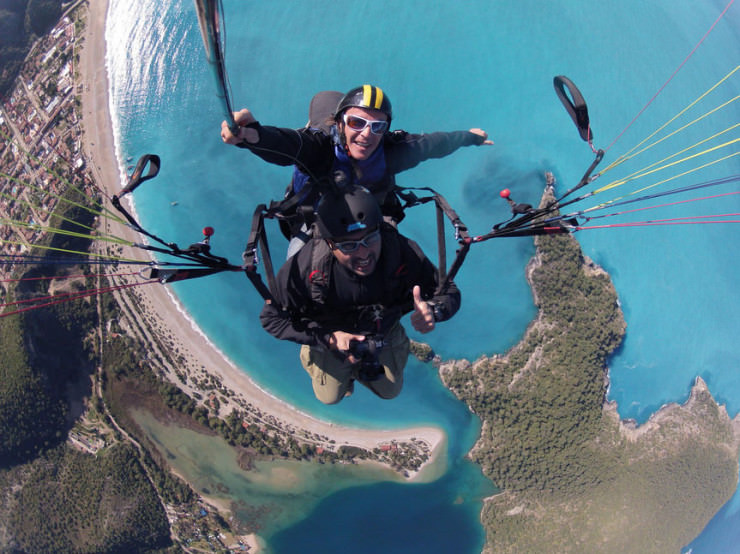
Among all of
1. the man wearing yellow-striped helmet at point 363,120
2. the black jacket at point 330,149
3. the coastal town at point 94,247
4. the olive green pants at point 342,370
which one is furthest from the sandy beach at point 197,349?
the man wearing yellow-striped helmet at point 363,120

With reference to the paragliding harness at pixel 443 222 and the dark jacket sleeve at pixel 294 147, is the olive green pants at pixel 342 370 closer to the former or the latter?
the paragliding harness at pixel 443 222

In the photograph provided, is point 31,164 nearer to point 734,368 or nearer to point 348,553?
point 348,553

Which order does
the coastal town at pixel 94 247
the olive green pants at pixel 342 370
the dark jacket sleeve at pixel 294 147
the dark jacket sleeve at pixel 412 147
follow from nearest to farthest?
the dark jacket sleeve at pixel 294 147 < the dark jacket sleeve at pixel 412 147 < the olive green pants at pixel 342 370 < the coastal town at pixel 94 247

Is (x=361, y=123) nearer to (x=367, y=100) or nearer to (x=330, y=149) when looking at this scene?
(x=367, y=100)

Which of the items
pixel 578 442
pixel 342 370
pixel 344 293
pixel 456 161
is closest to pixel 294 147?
pixel 344 293

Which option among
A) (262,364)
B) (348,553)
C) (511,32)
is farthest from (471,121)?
(348,553)

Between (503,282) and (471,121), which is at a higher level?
(471,121)
